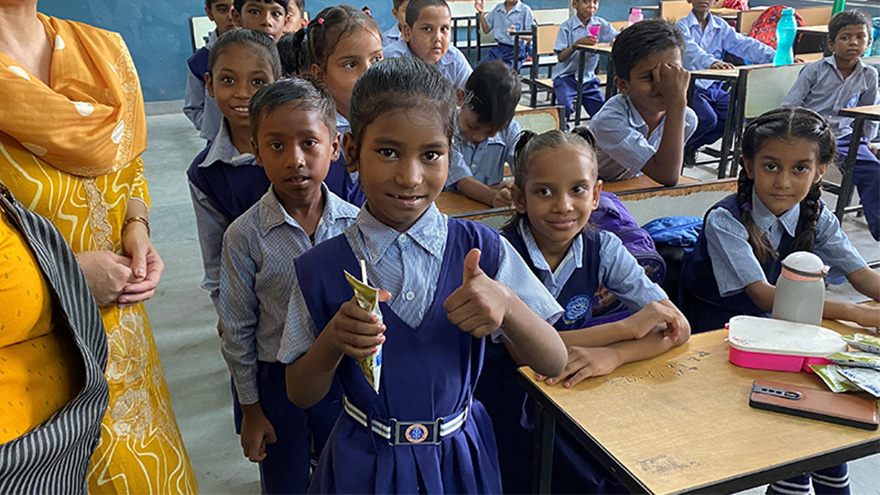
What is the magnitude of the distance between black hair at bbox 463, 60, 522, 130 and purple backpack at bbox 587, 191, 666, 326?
0.86 m

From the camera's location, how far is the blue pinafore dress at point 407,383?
1.07 metres

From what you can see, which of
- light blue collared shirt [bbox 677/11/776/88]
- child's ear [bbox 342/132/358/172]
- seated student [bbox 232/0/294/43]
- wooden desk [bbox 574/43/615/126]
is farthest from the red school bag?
child's ear [bbox 342/132/358/172]

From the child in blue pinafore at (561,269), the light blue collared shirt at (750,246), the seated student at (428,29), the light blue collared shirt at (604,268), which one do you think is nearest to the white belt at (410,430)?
the child in blue pinafore at (561,269)

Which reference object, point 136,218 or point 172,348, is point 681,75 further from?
point 172,348

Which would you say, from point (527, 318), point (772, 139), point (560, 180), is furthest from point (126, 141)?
point (772, 139)

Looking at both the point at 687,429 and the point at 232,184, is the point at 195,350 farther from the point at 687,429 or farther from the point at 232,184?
the point at 687,429

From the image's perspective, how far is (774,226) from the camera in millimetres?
1857

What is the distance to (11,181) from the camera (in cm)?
101

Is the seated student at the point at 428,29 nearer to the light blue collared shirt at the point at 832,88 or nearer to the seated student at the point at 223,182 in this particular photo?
the seated student at the point at 223,182

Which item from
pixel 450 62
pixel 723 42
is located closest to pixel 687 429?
pixel 450 62

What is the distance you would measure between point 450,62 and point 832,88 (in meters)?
2.34

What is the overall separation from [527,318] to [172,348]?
2257 millimetres

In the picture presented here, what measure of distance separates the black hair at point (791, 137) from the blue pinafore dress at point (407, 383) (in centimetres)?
104

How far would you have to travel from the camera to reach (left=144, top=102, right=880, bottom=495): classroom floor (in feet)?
6.84
